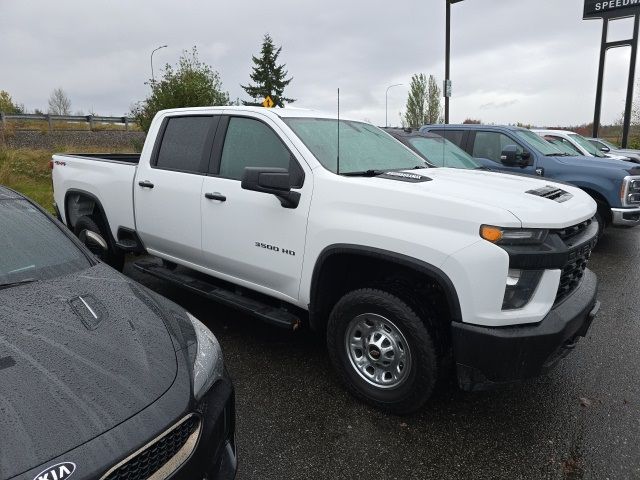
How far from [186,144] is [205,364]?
2659mm

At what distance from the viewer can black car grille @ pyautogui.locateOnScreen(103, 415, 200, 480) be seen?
1524 mm

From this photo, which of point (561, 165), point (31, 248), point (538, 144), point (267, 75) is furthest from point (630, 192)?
point (267, 75)

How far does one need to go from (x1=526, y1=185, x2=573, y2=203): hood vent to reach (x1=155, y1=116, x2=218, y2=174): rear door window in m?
2.52

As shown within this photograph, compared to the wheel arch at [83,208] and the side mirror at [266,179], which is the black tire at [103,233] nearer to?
the wheel arch at [83,208]

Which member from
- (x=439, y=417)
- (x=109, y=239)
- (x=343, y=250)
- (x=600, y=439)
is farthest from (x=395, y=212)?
(x=109, y=239)

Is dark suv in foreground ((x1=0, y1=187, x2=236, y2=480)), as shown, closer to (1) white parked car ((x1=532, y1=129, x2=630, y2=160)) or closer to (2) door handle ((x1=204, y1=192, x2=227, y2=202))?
(2) door handle ((x1=204, y1=192, x2=227, y2=202))

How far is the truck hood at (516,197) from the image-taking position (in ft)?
8.36

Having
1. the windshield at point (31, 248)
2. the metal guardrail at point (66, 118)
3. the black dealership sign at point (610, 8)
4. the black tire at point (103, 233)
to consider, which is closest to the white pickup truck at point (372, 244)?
the windshield at point (31, 248)

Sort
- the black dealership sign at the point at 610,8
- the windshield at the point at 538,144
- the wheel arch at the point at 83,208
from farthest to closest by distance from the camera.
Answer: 1. the black dealership sign at the point at 610,8
2. the windshield at the point at 538,144
3. the wheel arch at the point at 83,208

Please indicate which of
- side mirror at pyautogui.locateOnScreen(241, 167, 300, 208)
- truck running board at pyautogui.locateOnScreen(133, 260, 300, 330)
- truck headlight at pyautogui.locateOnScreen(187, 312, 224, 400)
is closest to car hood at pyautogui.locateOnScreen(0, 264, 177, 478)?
truck headlight at pyautogui.locateOnScreen(187, 312, 224, 400)

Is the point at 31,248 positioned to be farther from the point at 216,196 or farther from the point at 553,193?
the point at 553,193

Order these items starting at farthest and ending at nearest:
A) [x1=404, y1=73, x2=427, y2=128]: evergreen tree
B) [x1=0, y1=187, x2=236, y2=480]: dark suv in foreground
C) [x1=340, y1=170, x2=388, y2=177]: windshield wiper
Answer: [x1=404, y1=73, x2=427, y2=128]: evergreen tree < [x1=340, y1=170, x2=388, y2=177]: windshield wiper < [x1=0, y1=187, x2=236, y2=480]: dark suv in foreground

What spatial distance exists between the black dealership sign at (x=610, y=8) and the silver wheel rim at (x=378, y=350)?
19598 millimetres

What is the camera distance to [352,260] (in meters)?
3.16
